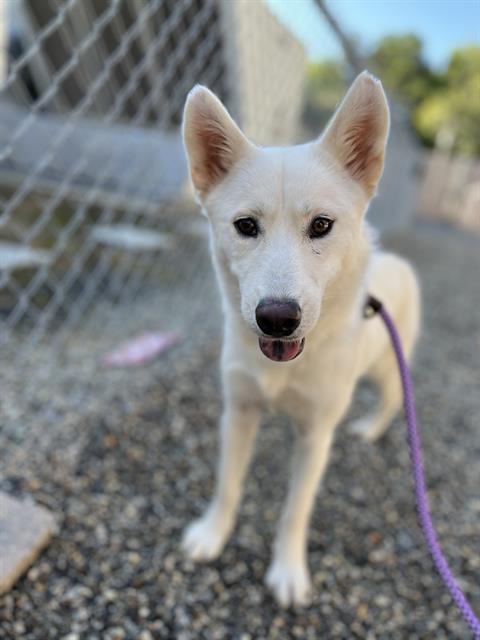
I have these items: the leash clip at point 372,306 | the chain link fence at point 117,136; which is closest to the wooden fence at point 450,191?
the chain link fence at point 117,136

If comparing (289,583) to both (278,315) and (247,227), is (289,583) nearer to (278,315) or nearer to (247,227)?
(278,315)

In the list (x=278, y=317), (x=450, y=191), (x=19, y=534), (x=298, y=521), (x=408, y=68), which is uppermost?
(x=278, y=317)

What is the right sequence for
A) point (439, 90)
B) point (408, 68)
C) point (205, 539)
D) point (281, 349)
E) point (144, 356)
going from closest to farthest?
1. point (281, 349)
2. point (205, 539)
3. point (144, 356)
4. point (439, 90)
5. point (408, 68)

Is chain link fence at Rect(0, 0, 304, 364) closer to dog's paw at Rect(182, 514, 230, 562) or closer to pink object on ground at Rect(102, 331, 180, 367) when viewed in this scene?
pink object on ground at Rect(102, 331, 180, 367)

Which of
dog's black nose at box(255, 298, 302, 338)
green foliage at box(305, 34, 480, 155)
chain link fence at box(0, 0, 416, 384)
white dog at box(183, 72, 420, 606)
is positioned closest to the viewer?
dog's black nose at box(255, 298, 302, 338)

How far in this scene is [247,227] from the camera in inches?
50.4

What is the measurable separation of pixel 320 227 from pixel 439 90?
3482cm

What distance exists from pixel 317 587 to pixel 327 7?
309cm

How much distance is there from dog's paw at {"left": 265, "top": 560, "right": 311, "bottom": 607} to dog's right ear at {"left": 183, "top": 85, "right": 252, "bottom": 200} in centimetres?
133

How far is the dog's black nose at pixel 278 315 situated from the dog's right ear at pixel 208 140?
0.51 meters

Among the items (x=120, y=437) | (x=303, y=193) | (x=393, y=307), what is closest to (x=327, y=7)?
(x=393, y=307)

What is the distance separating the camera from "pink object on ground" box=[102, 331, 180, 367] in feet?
9.00

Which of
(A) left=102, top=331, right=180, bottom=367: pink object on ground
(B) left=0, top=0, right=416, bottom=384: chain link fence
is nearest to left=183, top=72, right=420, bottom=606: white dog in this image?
(A) left=102, top=331, right=180, bottom=367: pink object on ground

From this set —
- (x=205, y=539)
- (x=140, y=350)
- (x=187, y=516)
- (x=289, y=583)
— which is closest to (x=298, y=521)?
(x=289, y=583)
